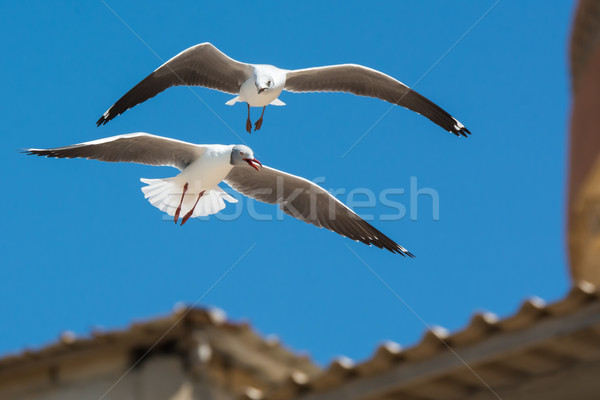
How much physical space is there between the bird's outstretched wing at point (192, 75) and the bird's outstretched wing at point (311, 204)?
955 millimetres

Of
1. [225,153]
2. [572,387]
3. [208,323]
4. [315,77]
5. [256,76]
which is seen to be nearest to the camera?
[572,387]

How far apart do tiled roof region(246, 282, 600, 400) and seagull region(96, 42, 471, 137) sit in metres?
4.11

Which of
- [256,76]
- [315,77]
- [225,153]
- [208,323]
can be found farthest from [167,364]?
[315,77]

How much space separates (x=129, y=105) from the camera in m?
8.77

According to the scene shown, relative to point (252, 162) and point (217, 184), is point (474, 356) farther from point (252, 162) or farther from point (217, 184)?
point (217, 184)

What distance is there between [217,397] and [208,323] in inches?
15.9

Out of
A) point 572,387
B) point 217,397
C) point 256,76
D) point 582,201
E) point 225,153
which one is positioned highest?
point 256,76

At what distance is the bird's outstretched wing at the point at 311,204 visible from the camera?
8188 millimetres

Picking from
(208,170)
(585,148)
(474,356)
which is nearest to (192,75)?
(208,170)

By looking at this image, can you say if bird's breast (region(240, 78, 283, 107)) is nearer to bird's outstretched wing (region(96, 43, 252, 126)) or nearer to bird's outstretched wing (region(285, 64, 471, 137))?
bird's outstretched wing (region(96, 43, 252, 126))

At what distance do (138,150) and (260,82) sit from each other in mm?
1174

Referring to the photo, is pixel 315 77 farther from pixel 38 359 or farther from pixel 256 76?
pixel 38 359

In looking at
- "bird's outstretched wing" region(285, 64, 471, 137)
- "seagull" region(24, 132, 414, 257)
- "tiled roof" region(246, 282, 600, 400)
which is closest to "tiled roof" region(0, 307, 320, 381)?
"tiled roof" region(246, 282, 600, 400)

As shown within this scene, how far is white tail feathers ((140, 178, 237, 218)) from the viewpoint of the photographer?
8.28 m
